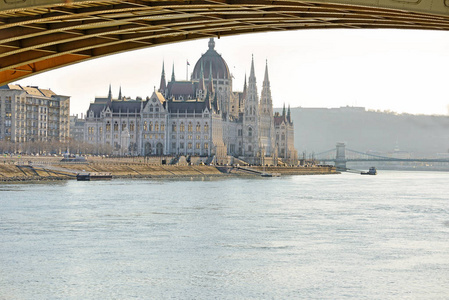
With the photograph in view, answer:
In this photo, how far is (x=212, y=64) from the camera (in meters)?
194

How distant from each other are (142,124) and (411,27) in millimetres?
149584

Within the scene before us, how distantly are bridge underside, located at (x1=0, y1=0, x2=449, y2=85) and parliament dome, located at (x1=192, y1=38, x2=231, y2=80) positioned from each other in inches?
6656

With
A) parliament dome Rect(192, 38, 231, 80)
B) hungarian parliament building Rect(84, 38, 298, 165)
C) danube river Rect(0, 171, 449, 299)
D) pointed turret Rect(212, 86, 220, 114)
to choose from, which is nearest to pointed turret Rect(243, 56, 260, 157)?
parliament dome Rect(192, 38, 231, 80)

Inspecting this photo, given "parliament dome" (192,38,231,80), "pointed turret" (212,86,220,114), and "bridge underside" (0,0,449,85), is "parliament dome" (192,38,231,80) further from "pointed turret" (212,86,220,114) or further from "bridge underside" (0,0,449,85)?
"bridge underside" (0,0,449,85)

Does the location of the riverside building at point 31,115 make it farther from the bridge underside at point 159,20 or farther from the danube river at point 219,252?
the bridge underside at point 159,20

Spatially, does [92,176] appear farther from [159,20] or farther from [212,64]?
[212,64]

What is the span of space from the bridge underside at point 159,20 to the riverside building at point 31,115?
129591 mm

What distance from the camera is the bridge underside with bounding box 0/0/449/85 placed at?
16016 millimetres

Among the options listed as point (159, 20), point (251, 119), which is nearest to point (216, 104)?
point (251, 119)

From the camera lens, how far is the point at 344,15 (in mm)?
17953

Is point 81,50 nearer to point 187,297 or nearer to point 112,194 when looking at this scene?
point 187,297

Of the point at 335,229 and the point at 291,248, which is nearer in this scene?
the point at 291,248

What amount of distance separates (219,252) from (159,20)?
1392cm

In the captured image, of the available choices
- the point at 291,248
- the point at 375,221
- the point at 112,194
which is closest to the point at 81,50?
the point at 291,248
